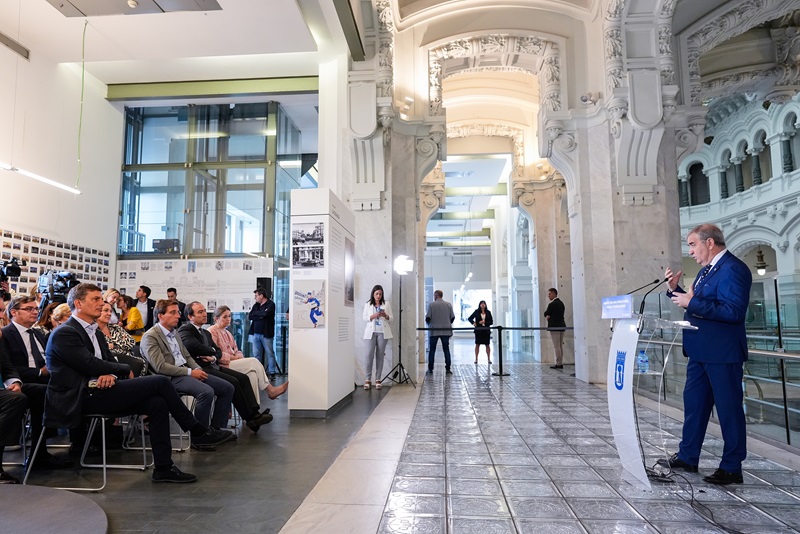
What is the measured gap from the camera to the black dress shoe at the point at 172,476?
334 centimetres

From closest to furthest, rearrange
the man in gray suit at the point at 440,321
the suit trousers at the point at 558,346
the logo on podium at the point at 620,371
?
1. the logo on podium at the point at 620,371
2. the man in gray suit at the point at 440,321
3. the suit trousers at the point at 558,346

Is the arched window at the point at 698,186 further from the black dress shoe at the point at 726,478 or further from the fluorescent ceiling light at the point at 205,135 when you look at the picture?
the black dress shoe at the point at 726,478

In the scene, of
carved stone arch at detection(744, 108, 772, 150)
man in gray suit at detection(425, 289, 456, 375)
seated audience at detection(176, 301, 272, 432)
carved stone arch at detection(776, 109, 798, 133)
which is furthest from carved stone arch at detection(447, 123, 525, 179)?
seated audience at detection(176, 301, 272, 432)

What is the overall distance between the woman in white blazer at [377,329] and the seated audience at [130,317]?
3105 mm

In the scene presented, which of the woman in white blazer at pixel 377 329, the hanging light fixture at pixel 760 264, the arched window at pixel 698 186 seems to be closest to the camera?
the woman in white blazer at pixel 377 329

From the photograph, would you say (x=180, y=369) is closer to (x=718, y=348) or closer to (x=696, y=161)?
(x=718, y=348)

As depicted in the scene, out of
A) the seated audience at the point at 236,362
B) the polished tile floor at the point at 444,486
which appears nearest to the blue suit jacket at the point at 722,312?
the polished tile floor at the point at 444,486

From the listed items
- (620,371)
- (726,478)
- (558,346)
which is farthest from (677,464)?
(558,346)

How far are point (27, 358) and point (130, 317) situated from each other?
3153 millimetres

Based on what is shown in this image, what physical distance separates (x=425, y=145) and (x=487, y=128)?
192 inches

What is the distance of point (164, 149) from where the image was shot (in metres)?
10.4

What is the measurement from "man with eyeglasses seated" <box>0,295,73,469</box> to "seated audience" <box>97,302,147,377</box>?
1.56 ft

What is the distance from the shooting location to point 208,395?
4.27 m

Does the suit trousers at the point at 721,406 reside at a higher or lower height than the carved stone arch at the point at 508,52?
lower
